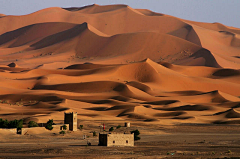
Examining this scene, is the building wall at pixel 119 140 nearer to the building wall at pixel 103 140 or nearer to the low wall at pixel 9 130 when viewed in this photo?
the building wall at pixel 103 140

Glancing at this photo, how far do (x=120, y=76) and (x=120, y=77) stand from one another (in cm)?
102

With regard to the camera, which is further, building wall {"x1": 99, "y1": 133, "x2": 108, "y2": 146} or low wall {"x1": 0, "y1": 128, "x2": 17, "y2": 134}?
low wall {"x1": 0, "y1": 128, "x2": 17, "y2": 134}

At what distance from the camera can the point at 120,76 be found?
11231 centimetres

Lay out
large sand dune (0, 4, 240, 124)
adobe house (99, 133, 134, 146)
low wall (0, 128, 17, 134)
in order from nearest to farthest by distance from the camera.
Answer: adobe house (99, 133, 134, 146)
low wall (0, 128, 17, 134)
large sand dune (0, 4, 240, 124)

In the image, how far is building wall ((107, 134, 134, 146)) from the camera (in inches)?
1357

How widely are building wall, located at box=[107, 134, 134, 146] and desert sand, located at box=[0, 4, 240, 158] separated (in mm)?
20094

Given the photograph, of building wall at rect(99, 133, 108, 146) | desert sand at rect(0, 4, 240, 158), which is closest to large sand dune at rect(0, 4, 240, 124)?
desert sand at rect(0, 4, 240, 158)

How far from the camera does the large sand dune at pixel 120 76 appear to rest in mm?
70375

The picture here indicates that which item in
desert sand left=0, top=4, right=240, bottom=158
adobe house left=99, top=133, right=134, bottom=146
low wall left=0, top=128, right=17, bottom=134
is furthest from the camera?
desert sand left=0, top=4, right=240, bottom=158

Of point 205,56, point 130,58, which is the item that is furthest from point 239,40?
point 130,58

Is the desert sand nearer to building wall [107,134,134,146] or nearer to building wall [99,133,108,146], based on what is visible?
building wall [99,133,108,146]

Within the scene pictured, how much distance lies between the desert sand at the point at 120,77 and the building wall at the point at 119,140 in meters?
20.1

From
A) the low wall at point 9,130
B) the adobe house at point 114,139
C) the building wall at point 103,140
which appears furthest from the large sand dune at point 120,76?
the adobe house at point 114,139

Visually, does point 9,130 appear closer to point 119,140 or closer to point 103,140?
point 103,140
